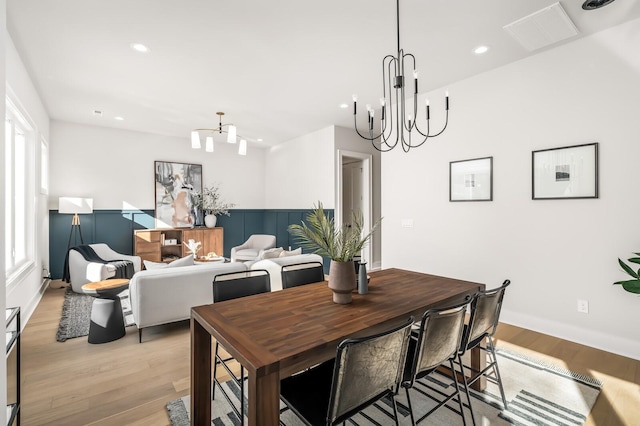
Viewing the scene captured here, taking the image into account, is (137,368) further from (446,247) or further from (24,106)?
(446,247)

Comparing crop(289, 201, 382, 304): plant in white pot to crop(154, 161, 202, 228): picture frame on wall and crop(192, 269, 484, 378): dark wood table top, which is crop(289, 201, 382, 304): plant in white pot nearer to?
crop(192, 269, 484, 378): dark wood table top

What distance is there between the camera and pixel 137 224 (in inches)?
242

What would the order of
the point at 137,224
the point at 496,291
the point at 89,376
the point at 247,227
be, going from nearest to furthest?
the point at 496,291
the point at 89,376
the point at 137,224
the point at 247,227

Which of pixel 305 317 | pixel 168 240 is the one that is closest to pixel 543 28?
pixel 305 317

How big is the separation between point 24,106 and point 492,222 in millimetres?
5203

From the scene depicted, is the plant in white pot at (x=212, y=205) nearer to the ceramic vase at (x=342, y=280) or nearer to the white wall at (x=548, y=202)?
the white wall at (x=548, y=202)

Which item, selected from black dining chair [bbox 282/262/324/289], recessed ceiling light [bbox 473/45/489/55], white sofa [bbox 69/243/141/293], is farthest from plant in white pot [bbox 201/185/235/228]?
recessed ceiling light [bbox 473/45/489/55]

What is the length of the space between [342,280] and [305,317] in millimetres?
309

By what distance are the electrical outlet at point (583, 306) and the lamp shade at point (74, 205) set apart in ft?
22.2

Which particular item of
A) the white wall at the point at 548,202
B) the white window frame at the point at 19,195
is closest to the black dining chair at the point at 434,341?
the white wall at the point at 548,202

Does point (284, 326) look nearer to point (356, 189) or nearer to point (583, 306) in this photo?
point (583, 306)

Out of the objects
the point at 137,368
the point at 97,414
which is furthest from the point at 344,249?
the point at 137,368

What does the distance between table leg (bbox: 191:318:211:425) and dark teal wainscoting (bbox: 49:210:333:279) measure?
4.11 metres

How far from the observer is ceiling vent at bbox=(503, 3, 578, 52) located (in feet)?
7.97
